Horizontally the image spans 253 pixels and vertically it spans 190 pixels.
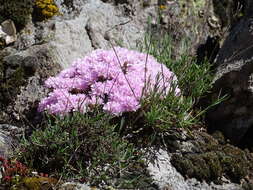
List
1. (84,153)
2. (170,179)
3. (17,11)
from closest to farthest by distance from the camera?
(84,153)
(170,179)
(17,11)

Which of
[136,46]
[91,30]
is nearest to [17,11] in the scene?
[91,30]

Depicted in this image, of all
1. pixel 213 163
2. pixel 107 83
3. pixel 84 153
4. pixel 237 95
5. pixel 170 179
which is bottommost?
pixel 170 179

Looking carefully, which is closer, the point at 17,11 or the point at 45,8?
the point at 17,11

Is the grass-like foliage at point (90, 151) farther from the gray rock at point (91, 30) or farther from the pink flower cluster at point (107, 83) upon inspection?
the gray rock at point (91, 30)

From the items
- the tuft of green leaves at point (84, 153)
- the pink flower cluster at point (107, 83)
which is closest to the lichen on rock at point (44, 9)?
the pink flower cluster at point (107, 83)

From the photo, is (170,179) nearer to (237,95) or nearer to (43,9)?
(237,95)
